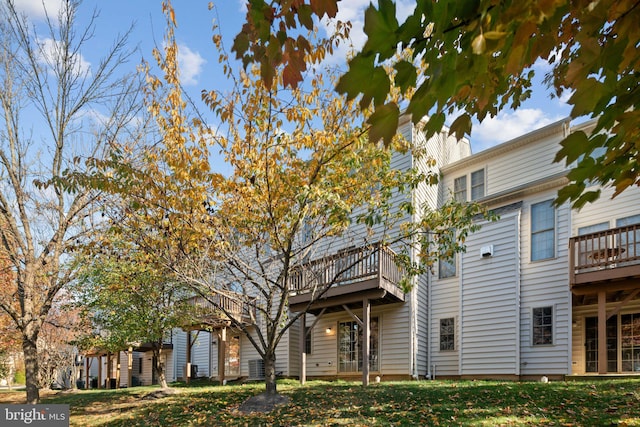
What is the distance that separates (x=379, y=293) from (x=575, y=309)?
5.42 m

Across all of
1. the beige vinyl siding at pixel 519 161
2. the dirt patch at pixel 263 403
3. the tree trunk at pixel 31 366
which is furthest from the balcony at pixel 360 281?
the tree trunk at pixel 31 366

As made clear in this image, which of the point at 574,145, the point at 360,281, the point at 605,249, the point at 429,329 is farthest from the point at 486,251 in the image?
the point at 574,145

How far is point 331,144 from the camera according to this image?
351 inches

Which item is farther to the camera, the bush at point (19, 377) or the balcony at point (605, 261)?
the bush at point (19, 377)

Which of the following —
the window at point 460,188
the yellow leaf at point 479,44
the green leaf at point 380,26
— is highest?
the window at point 460,188

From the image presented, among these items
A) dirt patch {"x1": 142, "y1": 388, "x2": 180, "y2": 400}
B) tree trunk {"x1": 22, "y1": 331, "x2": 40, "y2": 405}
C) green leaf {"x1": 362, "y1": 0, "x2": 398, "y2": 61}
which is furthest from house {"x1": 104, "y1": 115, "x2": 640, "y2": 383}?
green leaf {"x1": 362, "y1": 0, "x2": 398, "y2": 61}

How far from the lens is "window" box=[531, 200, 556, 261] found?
1431 centimetres

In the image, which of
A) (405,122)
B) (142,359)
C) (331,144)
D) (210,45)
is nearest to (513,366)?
(405,122)

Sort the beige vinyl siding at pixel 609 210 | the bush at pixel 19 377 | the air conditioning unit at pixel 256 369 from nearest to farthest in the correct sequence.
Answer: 1. the beige vinyl siding at pixel 609 210
2. the air conditioning unit at pixel 256 369
3. the bush at pixel 19 377

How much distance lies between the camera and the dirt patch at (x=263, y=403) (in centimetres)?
1019

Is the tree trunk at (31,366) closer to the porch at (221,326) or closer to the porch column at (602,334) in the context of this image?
the porch at (221,326)

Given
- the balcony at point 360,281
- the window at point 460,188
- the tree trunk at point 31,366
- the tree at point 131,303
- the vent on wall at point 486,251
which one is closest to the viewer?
the tree trunk at point 31,366

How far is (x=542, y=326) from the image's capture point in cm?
1389

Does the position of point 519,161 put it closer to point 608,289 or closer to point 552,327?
point 608,289
